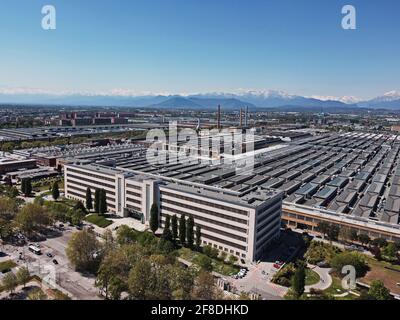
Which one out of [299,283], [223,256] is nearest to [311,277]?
[299,283]

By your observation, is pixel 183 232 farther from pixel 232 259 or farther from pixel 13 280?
pixel 13 280

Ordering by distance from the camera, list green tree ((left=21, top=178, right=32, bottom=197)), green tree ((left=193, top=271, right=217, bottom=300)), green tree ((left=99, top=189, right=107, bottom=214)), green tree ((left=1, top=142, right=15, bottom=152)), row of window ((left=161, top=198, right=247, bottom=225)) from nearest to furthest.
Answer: green tree ((left=193, top=271, right=217, bottom=300)) < row of window ((left=161, top=198, right=247, bottom=225)) < green tree ((left=99, top=189, right=107, bottom=214)) < green tree ((left=21, top=178, right=32, bottom=197)) < green tree ((left=1, top=142, right=15, bottom=152))

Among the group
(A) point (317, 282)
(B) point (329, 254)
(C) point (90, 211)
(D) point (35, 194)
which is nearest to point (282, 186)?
(B) point (329, 254)

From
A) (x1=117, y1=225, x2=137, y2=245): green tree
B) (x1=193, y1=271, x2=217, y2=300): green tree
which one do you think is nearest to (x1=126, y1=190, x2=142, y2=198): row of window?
(x1=117, y1=225, x2=137, y2=245): green tree

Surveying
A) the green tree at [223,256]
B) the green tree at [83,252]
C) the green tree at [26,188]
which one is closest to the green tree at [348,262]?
→ the green tree at [223,256]

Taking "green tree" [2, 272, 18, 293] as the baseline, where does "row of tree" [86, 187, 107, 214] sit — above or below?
above

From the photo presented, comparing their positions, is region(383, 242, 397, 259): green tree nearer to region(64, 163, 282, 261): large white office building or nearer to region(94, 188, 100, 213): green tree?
region(64, 163, 282, 261): large white office building
